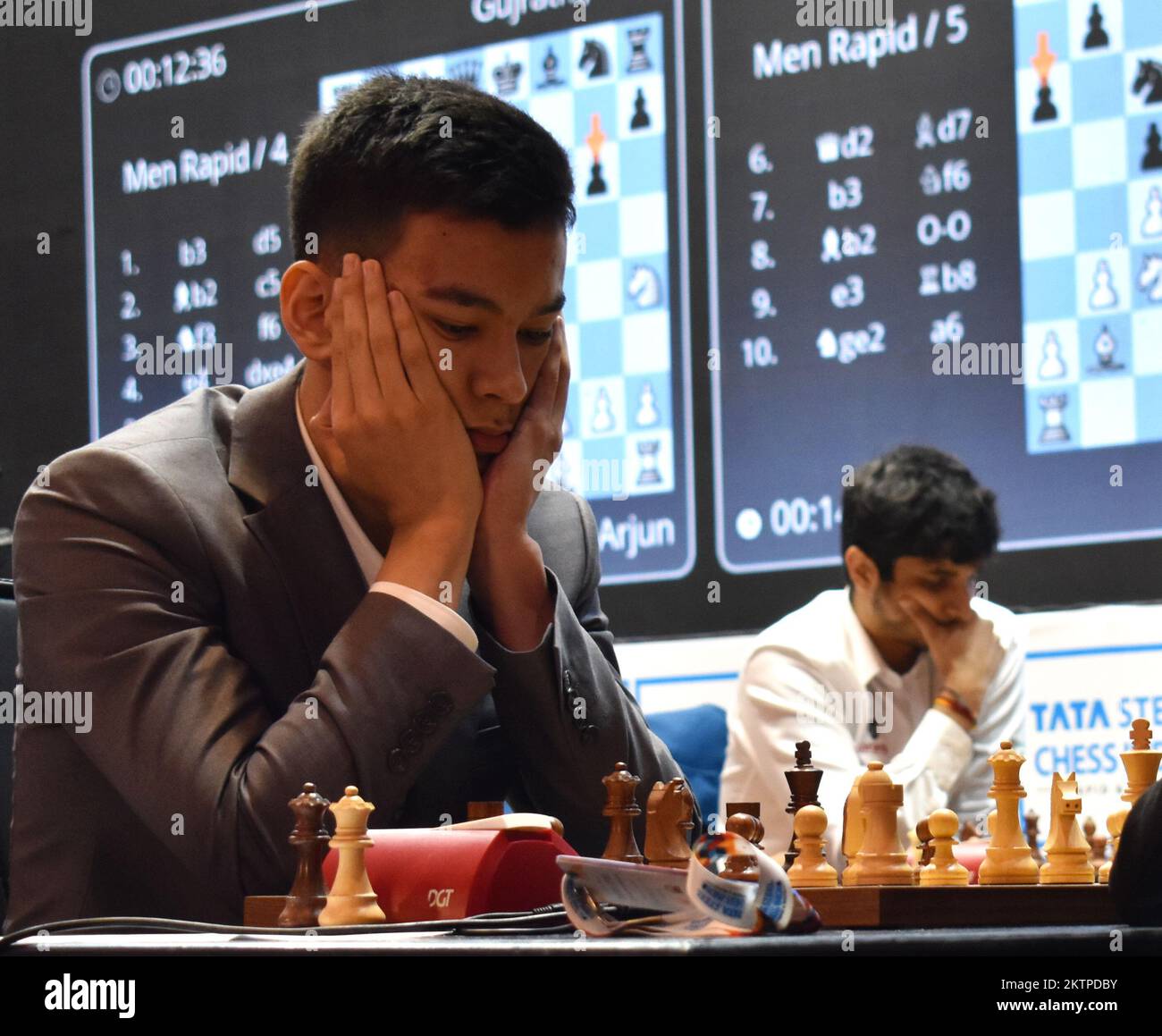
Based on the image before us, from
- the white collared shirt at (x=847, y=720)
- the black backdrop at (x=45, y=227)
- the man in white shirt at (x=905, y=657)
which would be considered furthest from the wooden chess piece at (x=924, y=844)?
the black backdrop at (x=45, y=227)

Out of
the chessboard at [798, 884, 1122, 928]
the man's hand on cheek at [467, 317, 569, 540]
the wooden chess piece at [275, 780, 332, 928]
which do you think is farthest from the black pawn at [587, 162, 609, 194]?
→ the chessboard at [798, 884, 1122, 928]

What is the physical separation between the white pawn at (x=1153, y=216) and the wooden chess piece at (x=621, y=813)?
2637mm

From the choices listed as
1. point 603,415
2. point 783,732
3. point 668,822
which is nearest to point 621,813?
point 668,822

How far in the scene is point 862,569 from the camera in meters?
3.54

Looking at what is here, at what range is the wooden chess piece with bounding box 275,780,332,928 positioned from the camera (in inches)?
43.3

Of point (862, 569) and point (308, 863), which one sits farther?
point (862, 569)

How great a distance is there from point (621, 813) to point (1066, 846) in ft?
1.09

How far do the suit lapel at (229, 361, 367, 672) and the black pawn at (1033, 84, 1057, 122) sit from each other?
99.0 inches

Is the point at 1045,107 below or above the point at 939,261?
above

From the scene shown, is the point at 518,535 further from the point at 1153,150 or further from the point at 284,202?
the point at 284,202

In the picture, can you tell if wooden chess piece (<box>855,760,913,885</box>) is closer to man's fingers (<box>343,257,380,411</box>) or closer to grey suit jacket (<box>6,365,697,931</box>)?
grey suit jacket (<box>6,365,697,931</box>)

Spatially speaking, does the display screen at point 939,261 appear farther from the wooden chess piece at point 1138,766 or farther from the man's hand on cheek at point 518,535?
the wooden chess piece at point 1138,766
